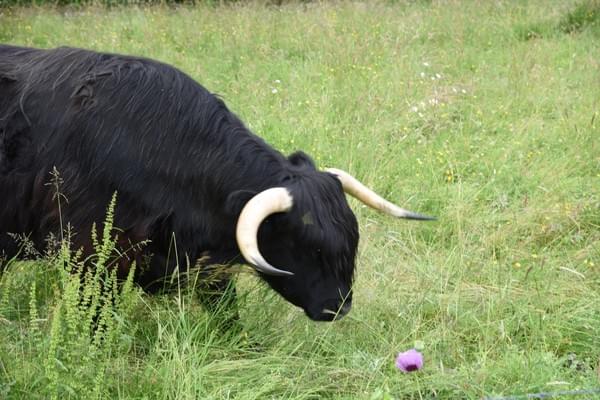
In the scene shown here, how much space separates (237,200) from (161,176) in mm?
404

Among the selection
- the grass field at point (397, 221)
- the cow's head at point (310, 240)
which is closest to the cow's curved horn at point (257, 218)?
the cow's head at point (310, 240)

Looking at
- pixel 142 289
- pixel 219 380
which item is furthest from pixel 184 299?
pixel 219 380

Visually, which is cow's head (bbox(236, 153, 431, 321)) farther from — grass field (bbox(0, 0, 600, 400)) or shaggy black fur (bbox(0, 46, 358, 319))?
grass field (bbox(0, 0, 600, 400))

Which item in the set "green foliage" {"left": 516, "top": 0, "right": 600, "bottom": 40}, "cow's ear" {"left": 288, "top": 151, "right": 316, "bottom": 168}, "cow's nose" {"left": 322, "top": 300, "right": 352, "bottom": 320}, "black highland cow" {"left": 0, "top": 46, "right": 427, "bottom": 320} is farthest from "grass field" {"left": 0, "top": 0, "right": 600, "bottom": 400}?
"cow's ear" {"left": 288, "top": 151, "right": 316, "bottom": 168}

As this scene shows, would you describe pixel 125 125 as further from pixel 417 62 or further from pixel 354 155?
pixel 417 62

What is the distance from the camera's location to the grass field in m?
3.88

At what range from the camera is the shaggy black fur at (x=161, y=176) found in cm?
424

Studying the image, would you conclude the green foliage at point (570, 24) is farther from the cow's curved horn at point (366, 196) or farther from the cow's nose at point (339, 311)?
the cow's nose at point (339, 311)

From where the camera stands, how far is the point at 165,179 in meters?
4.34

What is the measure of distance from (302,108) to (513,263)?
2880mm

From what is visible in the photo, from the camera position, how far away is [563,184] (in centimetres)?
637

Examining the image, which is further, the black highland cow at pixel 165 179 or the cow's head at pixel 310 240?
the black highland cow at pixel 165 179

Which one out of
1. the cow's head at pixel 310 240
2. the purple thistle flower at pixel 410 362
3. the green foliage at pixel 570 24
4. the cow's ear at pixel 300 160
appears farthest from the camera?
the green foliage at pixel 570 24

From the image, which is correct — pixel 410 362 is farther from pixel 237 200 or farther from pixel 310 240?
pixel 237 200
